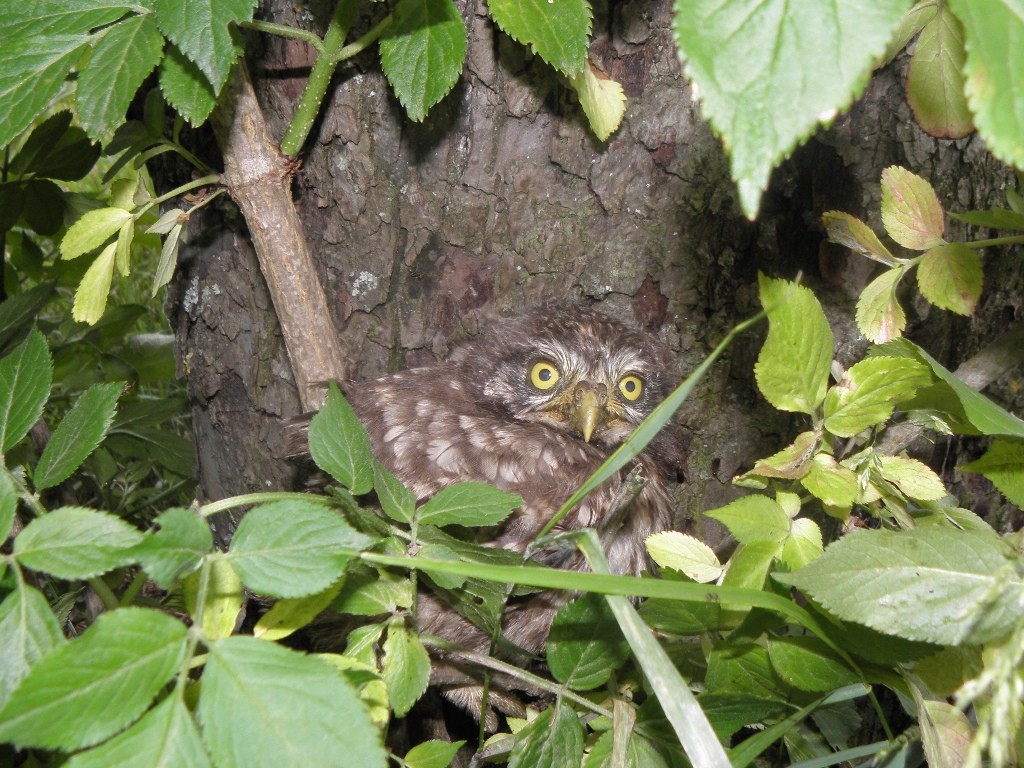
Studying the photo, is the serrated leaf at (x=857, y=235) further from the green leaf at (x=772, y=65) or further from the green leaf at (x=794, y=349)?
the green leaf at (x=772, y=65)

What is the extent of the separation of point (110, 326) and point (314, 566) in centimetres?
206

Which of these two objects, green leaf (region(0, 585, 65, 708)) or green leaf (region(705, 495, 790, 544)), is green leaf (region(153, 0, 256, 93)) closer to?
green leaf (region(0, 585, 65, 708))

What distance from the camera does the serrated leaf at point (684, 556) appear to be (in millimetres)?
1204

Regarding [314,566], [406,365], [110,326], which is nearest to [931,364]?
[314,566]

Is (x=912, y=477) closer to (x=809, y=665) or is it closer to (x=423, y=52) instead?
(x=809, y=665)

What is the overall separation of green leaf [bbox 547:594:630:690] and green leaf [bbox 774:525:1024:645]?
0.34 meters

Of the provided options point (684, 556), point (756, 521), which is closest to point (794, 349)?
point (756, 521)

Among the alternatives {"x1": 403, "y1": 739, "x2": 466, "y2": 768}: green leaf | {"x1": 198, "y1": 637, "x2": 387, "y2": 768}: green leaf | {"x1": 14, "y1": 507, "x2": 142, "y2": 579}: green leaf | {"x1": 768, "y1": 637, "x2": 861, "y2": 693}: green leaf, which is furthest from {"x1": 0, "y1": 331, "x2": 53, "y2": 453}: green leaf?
{"x1": 768, "y1": 637, "x2": 861, "y2": 693}: green leaf

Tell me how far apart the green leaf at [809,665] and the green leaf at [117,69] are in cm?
117

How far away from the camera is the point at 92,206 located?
7.41 ft

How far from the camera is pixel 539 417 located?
2201mm

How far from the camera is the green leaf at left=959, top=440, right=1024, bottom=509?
3.78 ft

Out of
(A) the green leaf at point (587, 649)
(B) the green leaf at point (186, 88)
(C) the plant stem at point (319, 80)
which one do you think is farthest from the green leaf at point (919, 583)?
(C) the plant stem at point (319, 80)

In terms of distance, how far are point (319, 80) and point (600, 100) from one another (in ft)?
1.79
